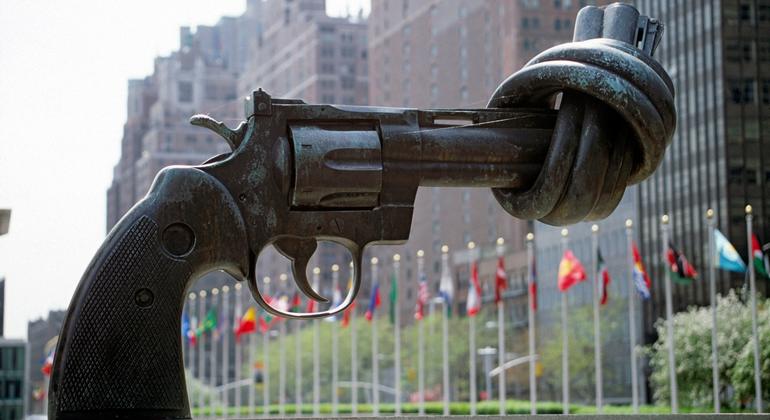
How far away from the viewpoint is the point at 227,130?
9734 mm

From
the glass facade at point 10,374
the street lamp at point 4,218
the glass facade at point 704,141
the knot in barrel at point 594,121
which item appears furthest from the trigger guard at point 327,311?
the glass facade at point 704,141

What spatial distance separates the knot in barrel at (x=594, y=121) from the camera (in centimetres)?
977

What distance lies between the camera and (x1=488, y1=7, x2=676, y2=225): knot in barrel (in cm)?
977

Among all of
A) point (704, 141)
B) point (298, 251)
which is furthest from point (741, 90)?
point (298, 251)

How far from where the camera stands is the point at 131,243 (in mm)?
9391

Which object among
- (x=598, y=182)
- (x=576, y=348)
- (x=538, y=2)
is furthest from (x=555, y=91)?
(x=538, y=2)

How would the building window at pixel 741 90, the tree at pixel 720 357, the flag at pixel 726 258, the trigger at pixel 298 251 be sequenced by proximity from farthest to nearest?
the building window at pixel 741 90 → the tree at pixel 720 357 → the flag at pixel 726 258 → the trigger at pixel 298 251

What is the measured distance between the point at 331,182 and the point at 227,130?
33.5 inches

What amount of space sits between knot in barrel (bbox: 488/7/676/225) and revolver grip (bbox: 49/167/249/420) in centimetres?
233

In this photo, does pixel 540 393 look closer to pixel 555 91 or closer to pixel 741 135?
pixel 741 135

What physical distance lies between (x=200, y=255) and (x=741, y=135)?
75789 mm

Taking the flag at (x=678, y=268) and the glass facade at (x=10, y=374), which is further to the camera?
the glass facade at (x=10, y=374)

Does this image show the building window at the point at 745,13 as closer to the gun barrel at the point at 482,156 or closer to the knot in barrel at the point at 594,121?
the knot in barrel at the point at 594,121

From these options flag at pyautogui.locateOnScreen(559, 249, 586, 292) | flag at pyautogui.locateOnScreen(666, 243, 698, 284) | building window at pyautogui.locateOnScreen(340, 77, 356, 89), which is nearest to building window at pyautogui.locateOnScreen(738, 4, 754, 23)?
flag at pyautogui.locateOnScreen(559, 249, 586, 292)
